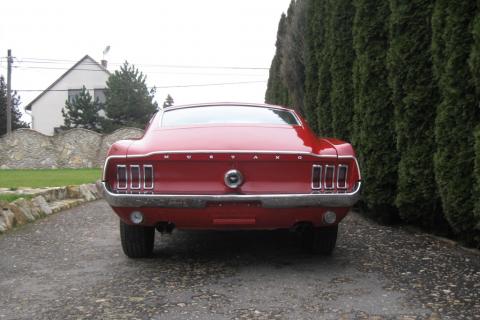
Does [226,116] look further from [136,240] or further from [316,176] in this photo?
[136,240]

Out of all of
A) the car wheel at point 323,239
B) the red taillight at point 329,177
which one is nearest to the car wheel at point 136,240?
the car wheel at point 323,239

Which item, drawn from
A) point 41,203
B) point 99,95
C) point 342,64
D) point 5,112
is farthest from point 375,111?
point 99,95

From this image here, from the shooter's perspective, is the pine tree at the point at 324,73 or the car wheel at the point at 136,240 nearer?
the car wheel at the point at 136,240

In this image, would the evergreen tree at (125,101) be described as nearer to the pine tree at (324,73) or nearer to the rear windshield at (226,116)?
the pine tree at (324,73)

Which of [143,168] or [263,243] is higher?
[143,168]

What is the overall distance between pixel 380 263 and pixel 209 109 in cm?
223

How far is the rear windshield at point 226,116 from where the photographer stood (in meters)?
4.89

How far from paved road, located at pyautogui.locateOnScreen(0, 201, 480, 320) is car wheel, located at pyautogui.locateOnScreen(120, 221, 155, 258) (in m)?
0.09

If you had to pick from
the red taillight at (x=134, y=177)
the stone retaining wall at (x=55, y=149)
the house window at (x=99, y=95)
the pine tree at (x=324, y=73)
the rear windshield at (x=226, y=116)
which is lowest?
the stone retaining wall at (x=55, y=149)

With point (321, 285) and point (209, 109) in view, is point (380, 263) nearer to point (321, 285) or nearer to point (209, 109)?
point (321, 285)

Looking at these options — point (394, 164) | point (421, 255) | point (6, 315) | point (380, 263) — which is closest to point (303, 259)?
point (380, 263)

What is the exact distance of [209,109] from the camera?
5285mm

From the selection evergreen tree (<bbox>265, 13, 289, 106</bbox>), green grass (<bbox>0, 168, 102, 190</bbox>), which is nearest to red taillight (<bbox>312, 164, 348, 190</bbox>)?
green grass (<bbox>0, 168, 102, 190</bbox>)

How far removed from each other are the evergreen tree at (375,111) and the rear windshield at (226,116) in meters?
1.43
